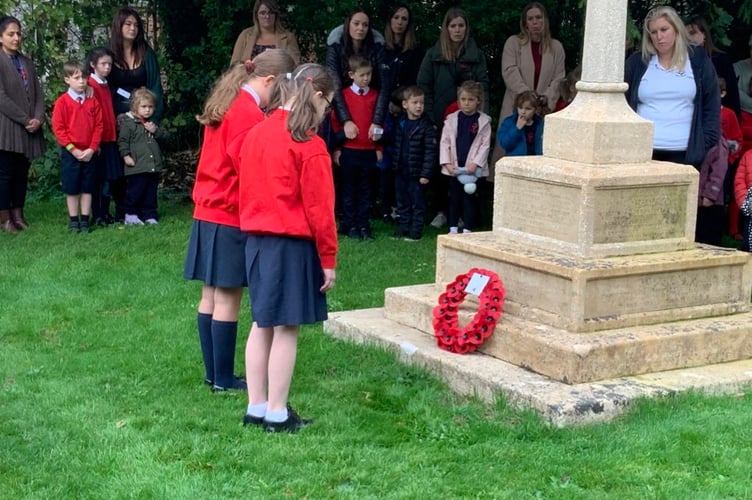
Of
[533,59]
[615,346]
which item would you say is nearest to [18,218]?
[533,59]

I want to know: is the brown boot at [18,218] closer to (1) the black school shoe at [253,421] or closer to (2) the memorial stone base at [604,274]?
(2) the memorial stone base at [604,274]

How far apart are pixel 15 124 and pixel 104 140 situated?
862mm

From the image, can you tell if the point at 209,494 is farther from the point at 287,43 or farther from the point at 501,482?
the point at 287,43

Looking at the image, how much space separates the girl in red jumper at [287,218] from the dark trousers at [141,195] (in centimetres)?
637

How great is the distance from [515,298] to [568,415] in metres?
1.19

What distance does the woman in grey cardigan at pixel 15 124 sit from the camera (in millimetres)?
11008

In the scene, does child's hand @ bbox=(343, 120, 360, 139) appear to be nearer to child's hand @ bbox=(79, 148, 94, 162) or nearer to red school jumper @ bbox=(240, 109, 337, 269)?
child's hand @ bbox=(79, 148, 94, 162)

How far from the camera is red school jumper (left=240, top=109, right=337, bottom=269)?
525 cm

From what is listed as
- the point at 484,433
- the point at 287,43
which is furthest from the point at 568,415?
the point at 287,43

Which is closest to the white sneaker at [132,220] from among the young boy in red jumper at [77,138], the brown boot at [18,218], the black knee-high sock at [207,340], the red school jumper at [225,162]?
the young boy in red jumper at [77,138]

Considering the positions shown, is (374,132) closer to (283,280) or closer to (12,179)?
(12,179)

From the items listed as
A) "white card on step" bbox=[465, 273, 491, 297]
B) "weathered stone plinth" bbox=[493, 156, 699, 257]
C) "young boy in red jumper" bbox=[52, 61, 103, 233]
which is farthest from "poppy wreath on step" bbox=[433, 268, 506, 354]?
"young boy in red jumper" bbox=[52, 61, 103, 233]

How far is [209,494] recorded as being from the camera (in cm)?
481

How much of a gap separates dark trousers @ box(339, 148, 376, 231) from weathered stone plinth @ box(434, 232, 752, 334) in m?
3.85
